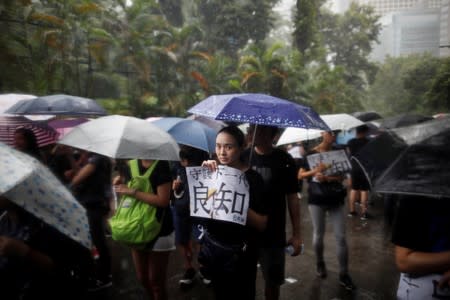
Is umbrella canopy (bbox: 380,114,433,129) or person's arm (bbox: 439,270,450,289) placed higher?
umbrella canopy (bbox: 380,114,433,129)

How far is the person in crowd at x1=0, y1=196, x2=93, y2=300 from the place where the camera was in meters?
1.65

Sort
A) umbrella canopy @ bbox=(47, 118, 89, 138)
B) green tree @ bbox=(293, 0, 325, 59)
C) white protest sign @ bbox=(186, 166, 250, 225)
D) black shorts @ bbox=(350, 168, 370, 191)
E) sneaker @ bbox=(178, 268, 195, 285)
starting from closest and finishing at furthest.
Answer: white protest sign @ bbox=(186, 166, 250, 225) < sneaker @ bbox=(178, 268, 195, 285) < umbrella canopy @ bbox=(47, 118, 89, 138) < black shorts @ bbox=(350, 168, 370, 191) < green tree @ bbox=(293, 0, 325, 59)

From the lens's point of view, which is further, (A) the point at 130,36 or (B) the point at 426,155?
(A) the point at 130,36

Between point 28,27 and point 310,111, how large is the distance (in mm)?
11056

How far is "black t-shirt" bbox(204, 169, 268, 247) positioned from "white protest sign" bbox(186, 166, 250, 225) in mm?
78

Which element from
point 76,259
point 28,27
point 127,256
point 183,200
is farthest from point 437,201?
point 28,27

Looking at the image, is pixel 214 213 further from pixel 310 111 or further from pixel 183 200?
pixel 183 200

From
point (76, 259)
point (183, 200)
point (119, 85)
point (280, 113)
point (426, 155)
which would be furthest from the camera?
point (119, 85)

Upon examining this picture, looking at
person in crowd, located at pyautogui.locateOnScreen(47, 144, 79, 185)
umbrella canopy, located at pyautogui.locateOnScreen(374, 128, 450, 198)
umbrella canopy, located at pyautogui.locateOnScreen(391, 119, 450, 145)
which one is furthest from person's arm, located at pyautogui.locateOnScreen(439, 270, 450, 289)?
person in crowd, located at pyautogui.locateOnScreen(47, 144, 79, 185)

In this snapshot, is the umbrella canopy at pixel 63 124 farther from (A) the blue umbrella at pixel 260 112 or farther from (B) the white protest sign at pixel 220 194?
(B) the white protest sign at pixel 220 194

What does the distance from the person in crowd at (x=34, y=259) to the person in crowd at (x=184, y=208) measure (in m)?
2.20

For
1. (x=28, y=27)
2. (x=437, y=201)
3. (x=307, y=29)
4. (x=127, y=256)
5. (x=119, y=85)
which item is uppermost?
(x=307, y=29)

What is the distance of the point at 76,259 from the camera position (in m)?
1.81

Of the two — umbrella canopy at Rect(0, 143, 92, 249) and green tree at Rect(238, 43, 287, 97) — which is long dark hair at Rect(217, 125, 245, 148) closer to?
umbrella canopy at Rect(0, 143, 92, 249)
